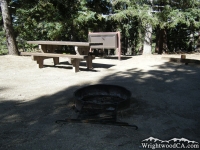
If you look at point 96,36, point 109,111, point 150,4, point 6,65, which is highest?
point 150,4

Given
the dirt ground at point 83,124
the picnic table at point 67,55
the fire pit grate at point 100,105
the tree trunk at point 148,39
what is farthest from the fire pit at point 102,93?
the tree trunk at point 148,39

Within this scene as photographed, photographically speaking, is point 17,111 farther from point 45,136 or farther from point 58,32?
point 58,32

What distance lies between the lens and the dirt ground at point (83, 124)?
2.38 metres

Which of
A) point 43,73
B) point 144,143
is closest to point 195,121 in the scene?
point 144,143

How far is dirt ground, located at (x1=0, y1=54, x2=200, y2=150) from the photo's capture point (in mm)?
2377

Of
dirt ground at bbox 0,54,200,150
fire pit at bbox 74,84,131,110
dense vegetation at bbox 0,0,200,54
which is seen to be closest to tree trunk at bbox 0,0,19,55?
dense vegetation at bbox 0,0,200,54

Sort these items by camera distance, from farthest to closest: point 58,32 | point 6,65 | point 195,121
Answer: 1. point 58,32
2. point 6,65
3. point 195,121

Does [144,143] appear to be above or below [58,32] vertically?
below

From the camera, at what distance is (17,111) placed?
3410mm

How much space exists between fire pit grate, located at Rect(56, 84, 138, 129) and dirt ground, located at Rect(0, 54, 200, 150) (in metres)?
0.11

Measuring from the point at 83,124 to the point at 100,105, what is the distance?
1.58ft

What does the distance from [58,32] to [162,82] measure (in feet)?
28.9

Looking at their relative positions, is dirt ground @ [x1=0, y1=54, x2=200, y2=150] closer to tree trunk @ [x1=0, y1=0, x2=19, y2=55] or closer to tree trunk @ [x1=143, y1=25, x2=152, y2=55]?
tree trunk @ [x1=0, y1=0, x2=19, y2=55]

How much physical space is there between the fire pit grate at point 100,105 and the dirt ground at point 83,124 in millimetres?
108
